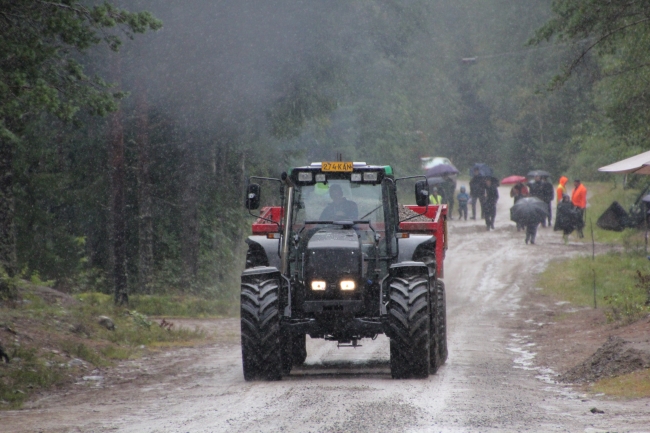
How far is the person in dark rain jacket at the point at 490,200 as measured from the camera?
37.2 metres

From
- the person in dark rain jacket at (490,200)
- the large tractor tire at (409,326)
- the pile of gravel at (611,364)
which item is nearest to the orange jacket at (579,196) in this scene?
the person in dark rain jacket at (490,200)

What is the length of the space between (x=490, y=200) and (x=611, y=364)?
25.7 m

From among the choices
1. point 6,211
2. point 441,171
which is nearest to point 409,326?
point 6,211

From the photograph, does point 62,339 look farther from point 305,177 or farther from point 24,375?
point 305,177

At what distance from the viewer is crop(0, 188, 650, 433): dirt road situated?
27.7 ft

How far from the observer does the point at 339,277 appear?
11.1 metres

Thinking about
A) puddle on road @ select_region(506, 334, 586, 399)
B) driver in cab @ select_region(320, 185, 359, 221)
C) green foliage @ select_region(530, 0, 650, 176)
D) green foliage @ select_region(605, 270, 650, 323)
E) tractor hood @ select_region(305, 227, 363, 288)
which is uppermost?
green foliage @ select_region(530, 0, 650, 176)

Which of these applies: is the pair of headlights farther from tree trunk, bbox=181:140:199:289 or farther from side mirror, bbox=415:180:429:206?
tree trunk, bbox=181:140:199:289

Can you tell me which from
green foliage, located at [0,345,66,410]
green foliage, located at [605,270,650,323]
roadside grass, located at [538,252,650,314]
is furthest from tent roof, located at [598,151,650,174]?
green foliage, located at [0,345,66,410]

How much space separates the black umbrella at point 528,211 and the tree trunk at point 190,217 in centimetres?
1185

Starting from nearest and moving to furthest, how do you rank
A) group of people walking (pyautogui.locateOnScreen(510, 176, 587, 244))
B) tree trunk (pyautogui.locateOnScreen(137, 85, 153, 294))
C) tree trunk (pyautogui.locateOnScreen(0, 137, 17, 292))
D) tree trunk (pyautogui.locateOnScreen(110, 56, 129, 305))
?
tree trunk (pyautogui.locateOnScreen(0, 137, 17, 292))
tree trunk (pyautogui.locateOnScreen(110, 56, 129, 305))
tree trunk (pyautogui.locateOnScreen(137, 85, 153, 294))
group of people walking (pyautogui.locateOnScreen(510, 176, 587, 244))

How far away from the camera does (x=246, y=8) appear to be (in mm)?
23703

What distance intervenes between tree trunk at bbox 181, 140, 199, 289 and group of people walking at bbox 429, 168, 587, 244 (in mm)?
11226

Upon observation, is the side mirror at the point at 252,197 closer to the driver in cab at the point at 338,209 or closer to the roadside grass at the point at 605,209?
the driver in cab at the point at 338,209
